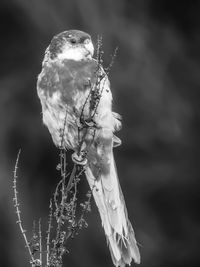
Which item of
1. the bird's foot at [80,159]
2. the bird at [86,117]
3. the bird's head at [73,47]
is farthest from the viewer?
the bird's head at [73,47]

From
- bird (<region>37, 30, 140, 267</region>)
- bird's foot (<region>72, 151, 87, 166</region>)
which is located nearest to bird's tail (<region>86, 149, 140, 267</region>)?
bird (<region>37, 30, 140, 267</region>)

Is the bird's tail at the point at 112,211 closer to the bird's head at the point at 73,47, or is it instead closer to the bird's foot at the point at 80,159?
the bird's foot at the point at 80,159

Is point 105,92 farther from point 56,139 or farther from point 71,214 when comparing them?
point 71,214

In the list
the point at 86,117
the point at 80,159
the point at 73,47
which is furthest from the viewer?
the point at 73,47

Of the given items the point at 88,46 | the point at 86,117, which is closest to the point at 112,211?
the point at 86,117

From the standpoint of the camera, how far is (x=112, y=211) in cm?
383

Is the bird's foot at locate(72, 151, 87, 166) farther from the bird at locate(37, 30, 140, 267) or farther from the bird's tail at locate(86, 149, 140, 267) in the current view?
the bird's tail at locate(86, 149, 140, 267)

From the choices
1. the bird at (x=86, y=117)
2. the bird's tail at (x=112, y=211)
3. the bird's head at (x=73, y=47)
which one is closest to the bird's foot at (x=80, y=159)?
the bird at (x=86, y=117)

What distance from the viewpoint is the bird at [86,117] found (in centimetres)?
359

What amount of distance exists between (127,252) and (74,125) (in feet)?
2.38

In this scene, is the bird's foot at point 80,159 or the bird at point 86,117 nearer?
the bird's foot at point 80,159

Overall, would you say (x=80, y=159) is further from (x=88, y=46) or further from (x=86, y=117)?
(x=88, y=46)

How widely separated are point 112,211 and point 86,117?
66 cm

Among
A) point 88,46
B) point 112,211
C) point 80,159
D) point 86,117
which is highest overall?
point 88,46
